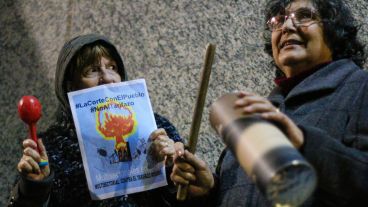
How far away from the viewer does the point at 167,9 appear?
2.28 m

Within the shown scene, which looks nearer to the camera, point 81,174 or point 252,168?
point 252,168

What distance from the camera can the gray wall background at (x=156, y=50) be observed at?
2.14m

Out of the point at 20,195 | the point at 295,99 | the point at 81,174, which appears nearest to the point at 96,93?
the point at 81,174

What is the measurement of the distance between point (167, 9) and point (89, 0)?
371mm

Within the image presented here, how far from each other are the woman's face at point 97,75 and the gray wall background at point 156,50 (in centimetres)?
47

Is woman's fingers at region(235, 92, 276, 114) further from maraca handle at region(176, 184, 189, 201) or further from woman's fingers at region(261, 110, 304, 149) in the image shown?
maraca handle at region(176, 184, 189, 201)

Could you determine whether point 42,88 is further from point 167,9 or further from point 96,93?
point 96,93

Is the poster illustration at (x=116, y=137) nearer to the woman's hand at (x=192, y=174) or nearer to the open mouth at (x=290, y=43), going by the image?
the woman's hand at (x=192, y=174)

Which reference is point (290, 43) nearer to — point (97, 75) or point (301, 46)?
point (301, 46)

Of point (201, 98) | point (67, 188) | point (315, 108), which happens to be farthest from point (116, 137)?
point (315, 108)

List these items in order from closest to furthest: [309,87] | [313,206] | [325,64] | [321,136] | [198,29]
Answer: [321,136]
[313,206]
[309,87]
[325,64]
[198,29]

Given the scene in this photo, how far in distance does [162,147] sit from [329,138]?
537 mm

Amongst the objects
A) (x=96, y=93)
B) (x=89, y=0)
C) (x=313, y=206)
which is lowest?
(x=313, y=206)

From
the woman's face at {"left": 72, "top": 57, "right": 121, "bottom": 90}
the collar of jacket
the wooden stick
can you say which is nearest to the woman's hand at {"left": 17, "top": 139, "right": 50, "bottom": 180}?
the woman's face at {"left": 72, "top": 57, "right": 121, "bottom": 90}
